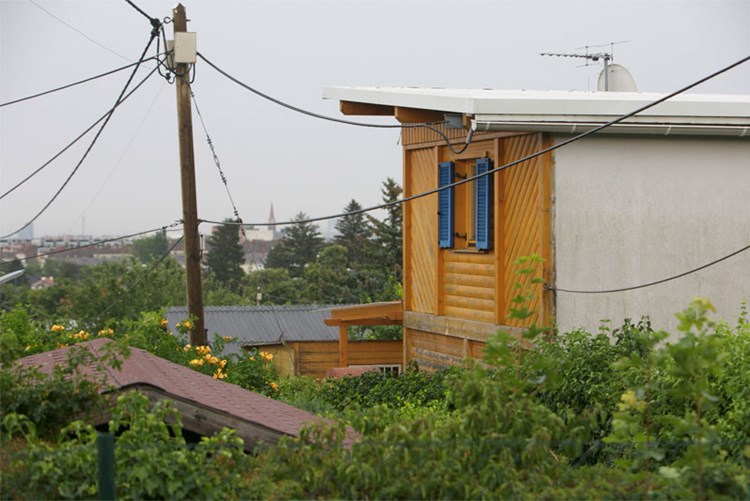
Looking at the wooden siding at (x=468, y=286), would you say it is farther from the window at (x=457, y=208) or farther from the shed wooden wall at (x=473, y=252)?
the window at (x=457, y=208)

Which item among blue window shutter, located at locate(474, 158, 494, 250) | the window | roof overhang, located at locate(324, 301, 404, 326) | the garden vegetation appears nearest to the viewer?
the garden vegetation

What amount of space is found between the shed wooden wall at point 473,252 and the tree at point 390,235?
41.3 m

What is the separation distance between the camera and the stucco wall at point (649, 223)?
48.6ft

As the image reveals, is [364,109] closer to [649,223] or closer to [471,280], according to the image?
[471,280]

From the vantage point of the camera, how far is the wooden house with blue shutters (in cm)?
1466

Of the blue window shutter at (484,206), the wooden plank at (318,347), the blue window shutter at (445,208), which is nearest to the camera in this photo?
the blue window shutter at (484,206)

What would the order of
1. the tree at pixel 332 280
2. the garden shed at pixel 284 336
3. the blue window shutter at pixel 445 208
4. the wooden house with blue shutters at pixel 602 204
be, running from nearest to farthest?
the wooden house with blue shutters at pixel 602 204 < the blue window shutter at pixel 445 208 < the garden shed at pixel 284 336 < the tree at pixel 332 280

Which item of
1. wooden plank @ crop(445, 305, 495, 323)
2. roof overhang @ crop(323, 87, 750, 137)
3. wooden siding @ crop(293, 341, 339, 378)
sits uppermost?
roof overhang @ crop(323, 87, 750, 137)

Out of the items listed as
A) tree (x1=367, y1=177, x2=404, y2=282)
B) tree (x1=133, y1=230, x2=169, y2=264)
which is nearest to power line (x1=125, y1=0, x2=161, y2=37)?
tree (x1=367, y1=177, x2=404, y2=282)

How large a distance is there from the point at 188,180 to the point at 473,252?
167 inches

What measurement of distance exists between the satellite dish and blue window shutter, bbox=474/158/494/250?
6290mm

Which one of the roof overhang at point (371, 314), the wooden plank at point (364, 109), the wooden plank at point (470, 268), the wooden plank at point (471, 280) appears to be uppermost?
the wooden plank at point (364, 109)

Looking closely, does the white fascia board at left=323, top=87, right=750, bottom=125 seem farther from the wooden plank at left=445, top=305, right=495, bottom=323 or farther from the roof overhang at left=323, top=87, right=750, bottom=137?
the wooden plank at left=445, top=305, right=495, bottom=323

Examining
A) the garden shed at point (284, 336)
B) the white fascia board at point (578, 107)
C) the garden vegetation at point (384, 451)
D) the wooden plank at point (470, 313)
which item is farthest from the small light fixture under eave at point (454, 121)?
the garden shed at point (284, 336)
